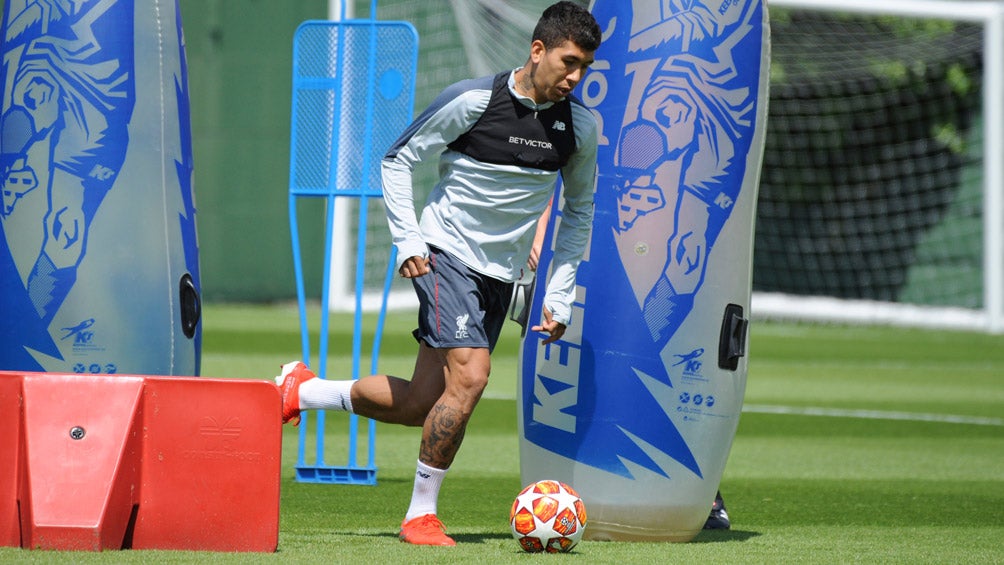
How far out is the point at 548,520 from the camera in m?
4.43

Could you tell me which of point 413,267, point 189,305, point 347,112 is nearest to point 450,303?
point 413,267

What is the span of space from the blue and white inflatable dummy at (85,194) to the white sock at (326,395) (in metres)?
0.78

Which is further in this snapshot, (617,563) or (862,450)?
(862,450)

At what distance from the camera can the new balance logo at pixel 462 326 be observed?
4586 mm

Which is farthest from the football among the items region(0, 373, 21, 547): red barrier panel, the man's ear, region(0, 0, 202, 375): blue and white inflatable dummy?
region(0, 0, 202, 375): blue and white inflatable dummy

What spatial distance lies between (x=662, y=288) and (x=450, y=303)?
0.80m

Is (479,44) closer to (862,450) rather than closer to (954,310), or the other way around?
(954,310)

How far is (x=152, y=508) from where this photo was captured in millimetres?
4156

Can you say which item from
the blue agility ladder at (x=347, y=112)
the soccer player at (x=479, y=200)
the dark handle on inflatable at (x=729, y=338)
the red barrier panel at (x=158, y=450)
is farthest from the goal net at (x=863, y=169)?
the red barrier panel at (x=158, y=450)

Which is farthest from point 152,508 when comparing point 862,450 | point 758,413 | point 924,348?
point 924,348

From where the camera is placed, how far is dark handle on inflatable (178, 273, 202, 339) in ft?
18.0

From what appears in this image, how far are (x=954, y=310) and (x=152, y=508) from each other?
1689 centimetres

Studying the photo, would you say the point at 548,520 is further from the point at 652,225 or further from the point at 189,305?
the point at 189,305

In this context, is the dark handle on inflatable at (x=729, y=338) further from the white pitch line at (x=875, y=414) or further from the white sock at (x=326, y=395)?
the white pitch line at (x=875, y=414)
